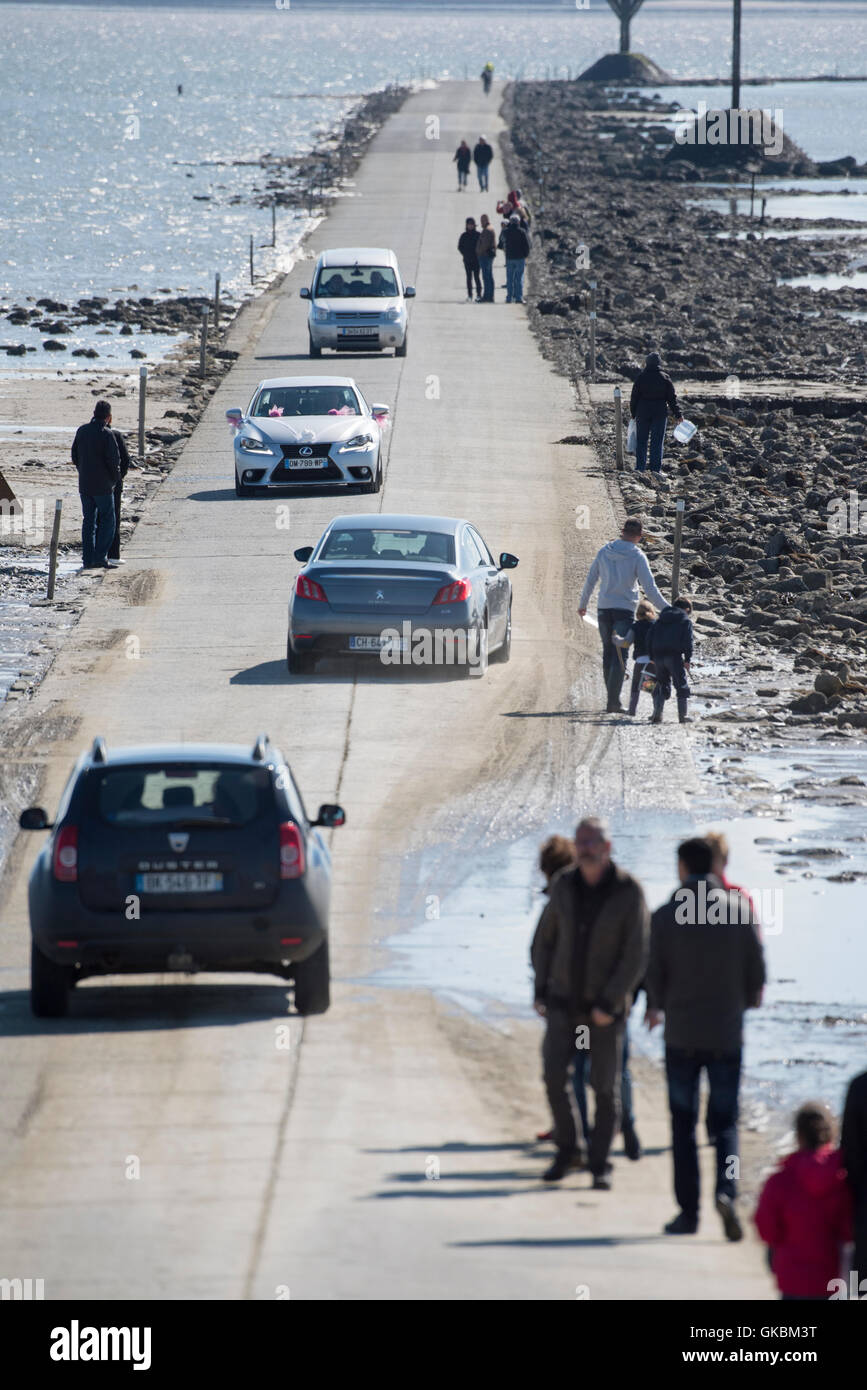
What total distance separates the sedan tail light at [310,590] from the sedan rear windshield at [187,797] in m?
7.72

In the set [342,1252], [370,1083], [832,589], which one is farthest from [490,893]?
[832,589]

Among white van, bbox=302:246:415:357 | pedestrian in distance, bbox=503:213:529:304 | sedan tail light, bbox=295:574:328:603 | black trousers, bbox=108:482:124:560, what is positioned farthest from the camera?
pedestrian in distance, bbox=503:213:529:304

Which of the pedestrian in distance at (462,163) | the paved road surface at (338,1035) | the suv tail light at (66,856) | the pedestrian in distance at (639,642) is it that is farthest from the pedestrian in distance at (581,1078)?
the pedestrian in distance at (462,163)

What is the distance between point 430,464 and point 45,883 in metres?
19.4

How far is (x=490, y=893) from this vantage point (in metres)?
13.5

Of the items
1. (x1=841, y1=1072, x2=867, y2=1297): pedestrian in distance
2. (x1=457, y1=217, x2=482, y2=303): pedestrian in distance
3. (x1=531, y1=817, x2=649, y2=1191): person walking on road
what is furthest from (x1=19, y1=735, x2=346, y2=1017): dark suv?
(x1=457, y1=217, x2=482, y2=303): pedestrian in distance

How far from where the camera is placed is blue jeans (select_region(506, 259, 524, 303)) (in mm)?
46594

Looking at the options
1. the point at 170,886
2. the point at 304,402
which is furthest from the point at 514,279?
the point at 170,886

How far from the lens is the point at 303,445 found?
90.2 feet

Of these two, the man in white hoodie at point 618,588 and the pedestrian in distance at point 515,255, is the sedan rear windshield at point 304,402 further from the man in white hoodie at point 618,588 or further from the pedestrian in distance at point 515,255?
the pedestrian in distance at point 515,255

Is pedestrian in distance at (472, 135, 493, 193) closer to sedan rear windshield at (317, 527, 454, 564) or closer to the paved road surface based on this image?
the paved road surface

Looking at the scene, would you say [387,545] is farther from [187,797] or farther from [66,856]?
[66,856]

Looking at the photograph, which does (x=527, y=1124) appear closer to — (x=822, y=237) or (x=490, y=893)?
(x=490, y=893)

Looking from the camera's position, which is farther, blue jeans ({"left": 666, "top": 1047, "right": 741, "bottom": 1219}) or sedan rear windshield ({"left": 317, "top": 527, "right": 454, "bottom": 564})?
sedan rear windshield ({"left": 317, "top": 527, "right": 454, "bottom": 564})
